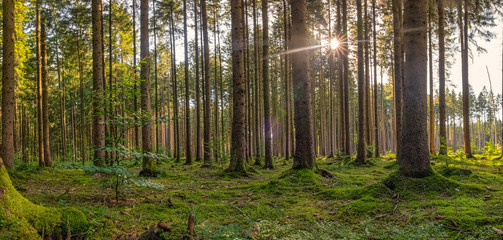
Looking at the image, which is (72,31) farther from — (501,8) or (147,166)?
(501,8)

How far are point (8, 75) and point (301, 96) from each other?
386 inches

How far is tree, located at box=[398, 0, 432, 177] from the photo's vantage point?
6039 mm

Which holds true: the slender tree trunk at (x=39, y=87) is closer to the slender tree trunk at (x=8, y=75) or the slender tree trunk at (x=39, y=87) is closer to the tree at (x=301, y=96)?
the slender tree trunk at (x=8, y=75)

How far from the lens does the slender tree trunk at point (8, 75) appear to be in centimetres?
897

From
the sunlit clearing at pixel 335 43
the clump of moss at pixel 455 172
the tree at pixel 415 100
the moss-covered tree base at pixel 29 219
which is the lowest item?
the clump of moss at pixel 455 172

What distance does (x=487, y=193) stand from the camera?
5543mm

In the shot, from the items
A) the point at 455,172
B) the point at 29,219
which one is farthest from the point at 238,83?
the point at 29,219

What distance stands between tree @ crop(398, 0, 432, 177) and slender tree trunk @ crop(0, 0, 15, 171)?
11.9 metres

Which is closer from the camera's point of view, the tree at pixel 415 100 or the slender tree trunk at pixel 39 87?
the tree at pixel 415 100

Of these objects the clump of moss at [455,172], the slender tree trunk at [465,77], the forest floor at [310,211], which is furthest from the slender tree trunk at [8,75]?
the slender tree trunk at [465,77]

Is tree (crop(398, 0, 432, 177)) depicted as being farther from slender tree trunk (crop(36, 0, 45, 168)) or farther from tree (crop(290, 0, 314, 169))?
slender tree trunk (crop(36, 0, 45, 168))

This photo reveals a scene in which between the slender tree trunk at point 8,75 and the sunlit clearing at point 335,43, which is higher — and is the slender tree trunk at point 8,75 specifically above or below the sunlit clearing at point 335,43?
below

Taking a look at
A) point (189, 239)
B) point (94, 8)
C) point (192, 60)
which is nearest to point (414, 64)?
point (189, 239)

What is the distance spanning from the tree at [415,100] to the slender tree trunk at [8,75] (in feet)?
39.1
